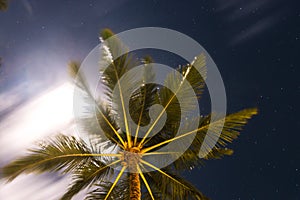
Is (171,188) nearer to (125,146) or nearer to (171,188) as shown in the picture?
(171,188)

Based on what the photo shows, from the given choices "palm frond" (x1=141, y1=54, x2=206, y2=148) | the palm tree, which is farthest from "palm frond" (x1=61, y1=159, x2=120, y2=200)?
"palm frond" (x1=141, y1=54, x2=206, y2=148)

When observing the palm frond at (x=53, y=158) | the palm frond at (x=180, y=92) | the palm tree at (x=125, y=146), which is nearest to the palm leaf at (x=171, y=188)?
the palm tree at (x=125, y=146)

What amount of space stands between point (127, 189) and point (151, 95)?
8.97 ft

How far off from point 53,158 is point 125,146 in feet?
6.83

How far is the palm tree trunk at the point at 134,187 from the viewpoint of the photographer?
456 inches

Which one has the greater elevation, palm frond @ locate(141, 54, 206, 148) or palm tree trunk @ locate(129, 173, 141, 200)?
palm frond @ locate(141, 54, 206, 148)

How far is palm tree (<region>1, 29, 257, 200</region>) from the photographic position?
11.4 m

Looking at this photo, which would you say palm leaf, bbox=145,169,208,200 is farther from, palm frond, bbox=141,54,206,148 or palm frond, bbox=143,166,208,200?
palm frond, bbox=141,54,206,148

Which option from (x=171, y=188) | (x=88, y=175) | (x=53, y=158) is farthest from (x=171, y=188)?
Answer: (x=53, y=158)

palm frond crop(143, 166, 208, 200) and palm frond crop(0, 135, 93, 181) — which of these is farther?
palm frond crop(143, 166, 208, 200)

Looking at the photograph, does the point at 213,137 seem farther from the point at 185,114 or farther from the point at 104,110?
the point at 104,110

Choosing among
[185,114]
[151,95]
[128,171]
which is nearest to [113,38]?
[151,95]

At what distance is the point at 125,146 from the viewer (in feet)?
40.1

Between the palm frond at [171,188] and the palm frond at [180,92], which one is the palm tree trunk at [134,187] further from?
the palm frond at [180,92]
